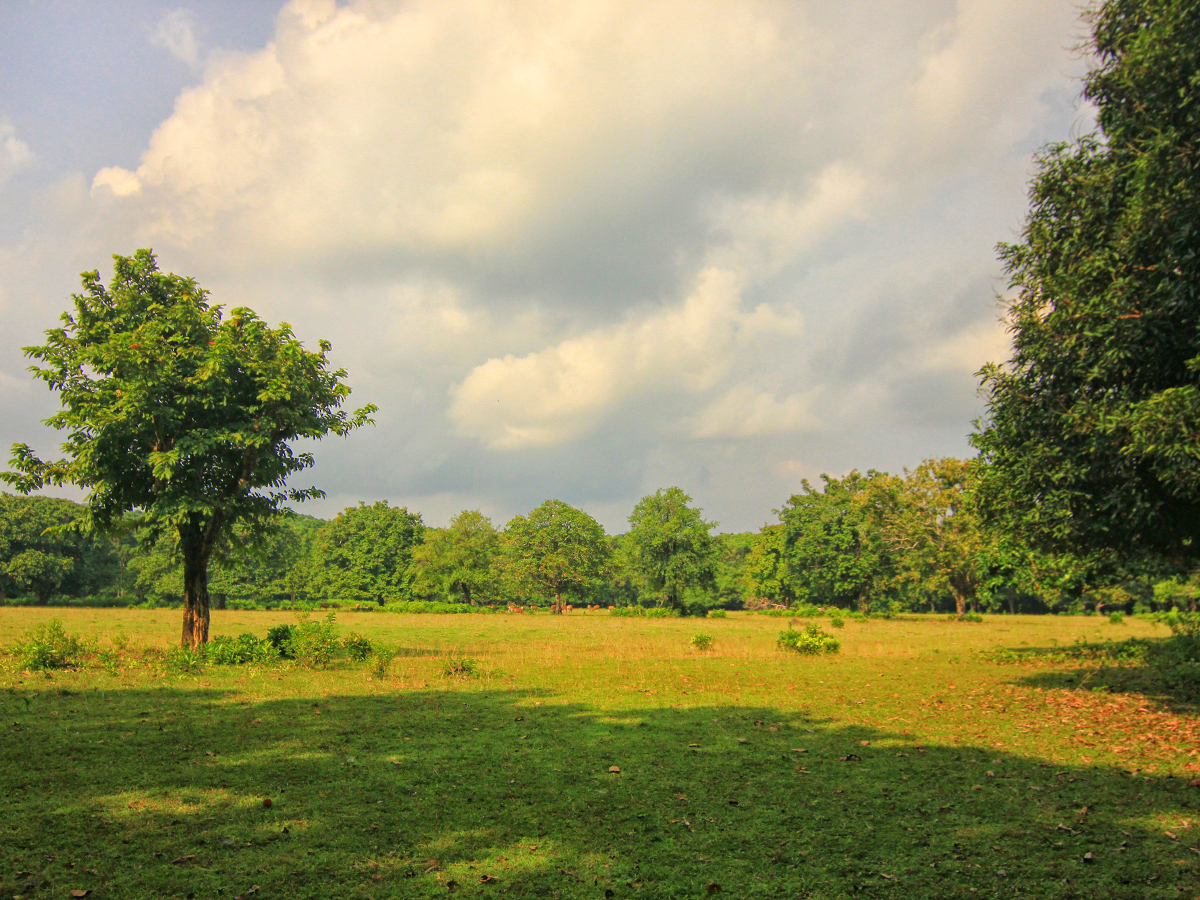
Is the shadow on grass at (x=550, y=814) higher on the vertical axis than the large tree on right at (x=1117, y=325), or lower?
lower

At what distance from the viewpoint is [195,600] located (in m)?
22.0

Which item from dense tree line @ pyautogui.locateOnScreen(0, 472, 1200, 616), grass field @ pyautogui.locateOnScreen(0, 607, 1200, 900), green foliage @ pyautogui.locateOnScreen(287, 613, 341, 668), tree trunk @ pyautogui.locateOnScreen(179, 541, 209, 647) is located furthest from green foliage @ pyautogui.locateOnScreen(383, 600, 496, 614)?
grass field @ pyautogui.locateOnScreen(0, 607, 1200, 900)

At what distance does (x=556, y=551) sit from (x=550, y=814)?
73.3 m

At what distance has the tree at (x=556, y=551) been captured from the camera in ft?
258

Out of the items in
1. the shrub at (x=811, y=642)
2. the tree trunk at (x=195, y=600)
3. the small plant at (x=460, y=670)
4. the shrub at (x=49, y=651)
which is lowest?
the shrub at (x=811, y=642)

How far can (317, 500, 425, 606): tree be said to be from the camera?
86.6 metres

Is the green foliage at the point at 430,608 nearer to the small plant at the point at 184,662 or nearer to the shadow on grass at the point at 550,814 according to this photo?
the small plant at the point at 184,662

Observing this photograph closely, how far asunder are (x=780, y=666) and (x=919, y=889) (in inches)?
744

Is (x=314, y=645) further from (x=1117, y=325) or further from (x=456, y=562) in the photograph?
(x=456, y=562)

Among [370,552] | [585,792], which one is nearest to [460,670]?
[585,792]

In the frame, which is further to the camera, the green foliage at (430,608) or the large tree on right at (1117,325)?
the green foliage at (430,608)

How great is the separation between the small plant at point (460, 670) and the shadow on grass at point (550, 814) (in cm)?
753

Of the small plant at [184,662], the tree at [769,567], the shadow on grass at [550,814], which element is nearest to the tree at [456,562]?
the tree at [769,567]

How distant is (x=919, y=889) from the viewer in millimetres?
5875
